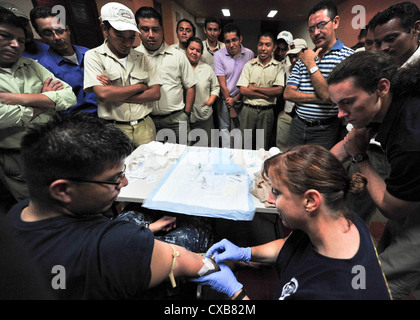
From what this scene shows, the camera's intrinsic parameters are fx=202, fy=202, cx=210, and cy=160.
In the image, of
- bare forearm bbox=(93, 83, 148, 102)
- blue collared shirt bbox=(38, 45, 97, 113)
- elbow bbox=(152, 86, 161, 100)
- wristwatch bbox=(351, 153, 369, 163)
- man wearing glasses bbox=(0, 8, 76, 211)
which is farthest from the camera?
elbow bbox=(152, 86, 161, 100)

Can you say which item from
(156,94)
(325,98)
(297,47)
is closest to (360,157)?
(325,98)

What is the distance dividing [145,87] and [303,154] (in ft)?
6.78

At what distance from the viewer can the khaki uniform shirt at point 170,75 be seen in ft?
9.05

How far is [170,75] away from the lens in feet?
9.25

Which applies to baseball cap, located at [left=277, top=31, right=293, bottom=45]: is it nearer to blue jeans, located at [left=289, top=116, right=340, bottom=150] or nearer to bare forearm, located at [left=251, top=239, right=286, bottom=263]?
blue jeans, located at [left=289, top=116, right=340, bottom=150]

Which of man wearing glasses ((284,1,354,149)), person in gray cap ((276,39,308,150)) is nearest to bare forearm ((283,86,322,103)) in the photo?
man wearing glasses ((284,1,354,149))

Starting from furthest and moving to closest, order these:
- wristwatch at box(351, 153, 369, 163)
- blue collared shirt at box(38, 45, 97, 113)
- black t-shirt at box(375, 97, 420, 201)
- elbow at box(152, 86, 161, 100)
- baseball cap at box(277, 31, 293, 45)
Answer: baseball cap at box(277, 31, 293, 45), elbow at box(152, 86, 161, 100), blue collared shirt at box(38, 45, 97, 113), wristwatch at box(351, 153, 369, 163), black t-shirt at box(375, 97, 420, 201)

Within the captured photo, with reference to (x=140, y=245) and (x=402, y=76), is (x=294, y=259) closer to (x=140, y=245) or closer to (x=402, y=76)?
(x=140, y=245)

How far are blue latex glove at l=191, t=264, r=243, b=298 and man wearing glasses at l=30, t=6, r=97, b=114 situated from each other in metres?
2.30

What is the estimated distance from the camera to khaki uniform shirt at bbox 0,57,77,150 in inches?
65.5

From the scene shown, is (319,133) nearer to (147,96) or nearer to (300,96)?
(300,96)

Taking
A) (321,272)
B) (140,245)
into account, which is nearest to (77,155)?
(140,245)

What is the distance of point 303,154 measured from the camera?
3.11 feet

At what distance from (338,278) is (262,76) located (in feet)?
9.77
